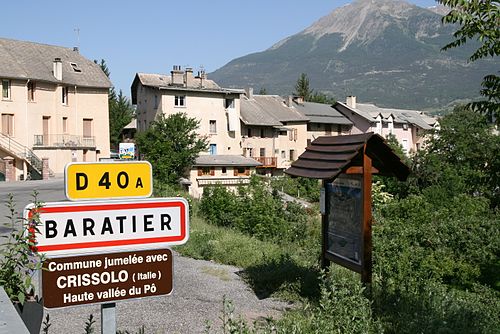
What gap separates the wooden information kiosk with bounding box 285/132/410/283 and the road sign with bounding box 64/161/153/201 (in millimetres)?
5183

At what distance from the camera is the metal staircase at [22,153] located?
130ft

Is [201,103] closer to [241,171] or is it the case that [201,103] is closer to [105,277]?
[241,171]

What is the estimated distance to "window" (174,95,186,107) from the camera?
156 feet

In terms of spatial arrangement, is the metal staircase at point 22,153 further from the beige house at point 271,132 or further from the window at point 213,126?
the beige house at point 271,132

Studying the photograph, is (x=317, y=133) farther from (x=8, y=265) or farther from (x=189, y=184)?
(x=8, y=265)

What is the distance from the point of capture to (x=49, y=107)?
44438 millimetres

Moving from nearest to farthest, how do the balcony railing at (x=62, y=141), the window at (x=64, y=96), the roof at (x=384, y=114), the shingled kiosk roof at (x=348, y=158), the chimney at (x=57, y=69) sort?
the shingled kiosk roof at (x=348, y=158)
the balcony railing at (x=62, y=141)
the chimney at (x=57, y=69)
the window at (x=64, y=96)
the roof at (x=384, y=114)

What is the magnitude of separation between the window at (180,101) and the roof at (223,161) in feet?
17.1

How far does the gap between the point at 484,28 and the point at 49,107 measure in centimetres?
4341

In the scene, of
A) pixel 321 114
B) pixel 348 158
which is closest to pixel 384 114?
pixel 321 114

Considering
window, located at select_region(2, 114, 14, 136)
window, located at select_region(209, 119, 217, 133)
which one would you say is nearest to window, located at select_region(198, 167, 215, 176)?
window, located at select_region(209, 119, 217, 133)

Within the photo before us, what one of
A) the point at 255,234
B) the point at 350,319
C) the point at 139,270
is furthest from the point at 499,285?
the point at 139,270

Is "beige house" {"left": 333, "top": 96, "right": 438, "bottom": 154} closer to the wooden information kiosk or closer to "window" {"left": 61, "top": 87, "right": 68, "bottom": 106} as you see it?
"window" {"left": 61, "top": 87, "right": 68, "bottom": 106}

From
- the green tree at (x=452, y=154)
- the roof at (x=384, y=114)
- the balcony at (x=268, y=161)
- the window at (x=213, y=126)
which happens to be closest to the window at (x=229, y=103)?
the window at (x=213, y=126)
